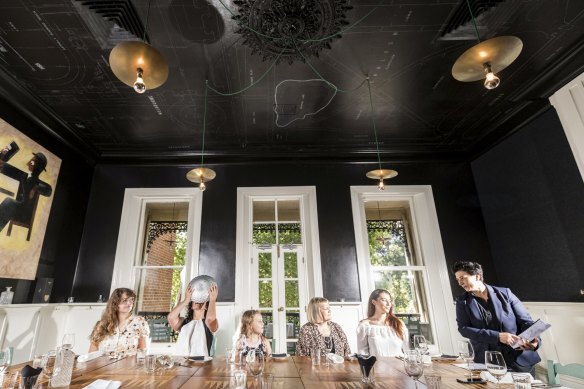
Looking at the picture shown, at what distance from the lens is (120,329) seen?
2.93 meters

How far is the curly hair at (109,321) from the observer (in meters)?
2.86

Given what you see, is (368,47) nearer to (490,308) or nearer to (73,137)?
(490,308)

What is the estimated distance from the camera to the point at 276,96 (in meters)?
3.71

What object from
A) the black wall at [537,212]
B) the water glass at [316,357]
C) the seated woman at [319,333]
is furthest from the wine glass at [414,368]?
the black wall at [537,212]

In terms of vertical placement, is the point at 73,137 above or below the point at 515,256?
above

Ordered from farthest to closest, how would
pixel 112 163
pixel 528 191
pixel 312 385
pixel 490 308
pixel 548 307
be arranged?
pixel 112 163, pixel 528 191, pixel 548 307, pixel 490 308, pixel 312 385

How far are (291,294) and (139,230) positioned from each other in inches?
101

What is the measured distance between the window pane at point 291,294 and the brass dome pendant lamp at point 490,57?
356 centimetres

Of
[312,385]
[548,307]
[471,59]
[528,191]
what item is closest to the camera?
[312,385]

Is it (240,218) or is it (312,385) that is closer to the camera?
(312,385)

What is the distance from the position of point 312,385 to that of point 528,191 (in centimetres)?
389

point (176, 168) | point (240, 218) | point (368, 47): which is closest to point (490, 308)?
point (368, 47)

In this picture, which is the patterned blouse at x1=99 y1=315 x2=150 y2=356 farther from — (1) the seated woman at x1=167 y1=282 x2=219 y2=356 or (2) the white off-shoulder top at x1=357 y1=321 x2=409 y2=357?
(2) the white off-shoulder top at x1=357 y1=321 x2=409 y2=357

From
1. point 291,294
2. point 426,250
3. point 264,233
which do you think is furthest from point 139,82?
point 426,250
